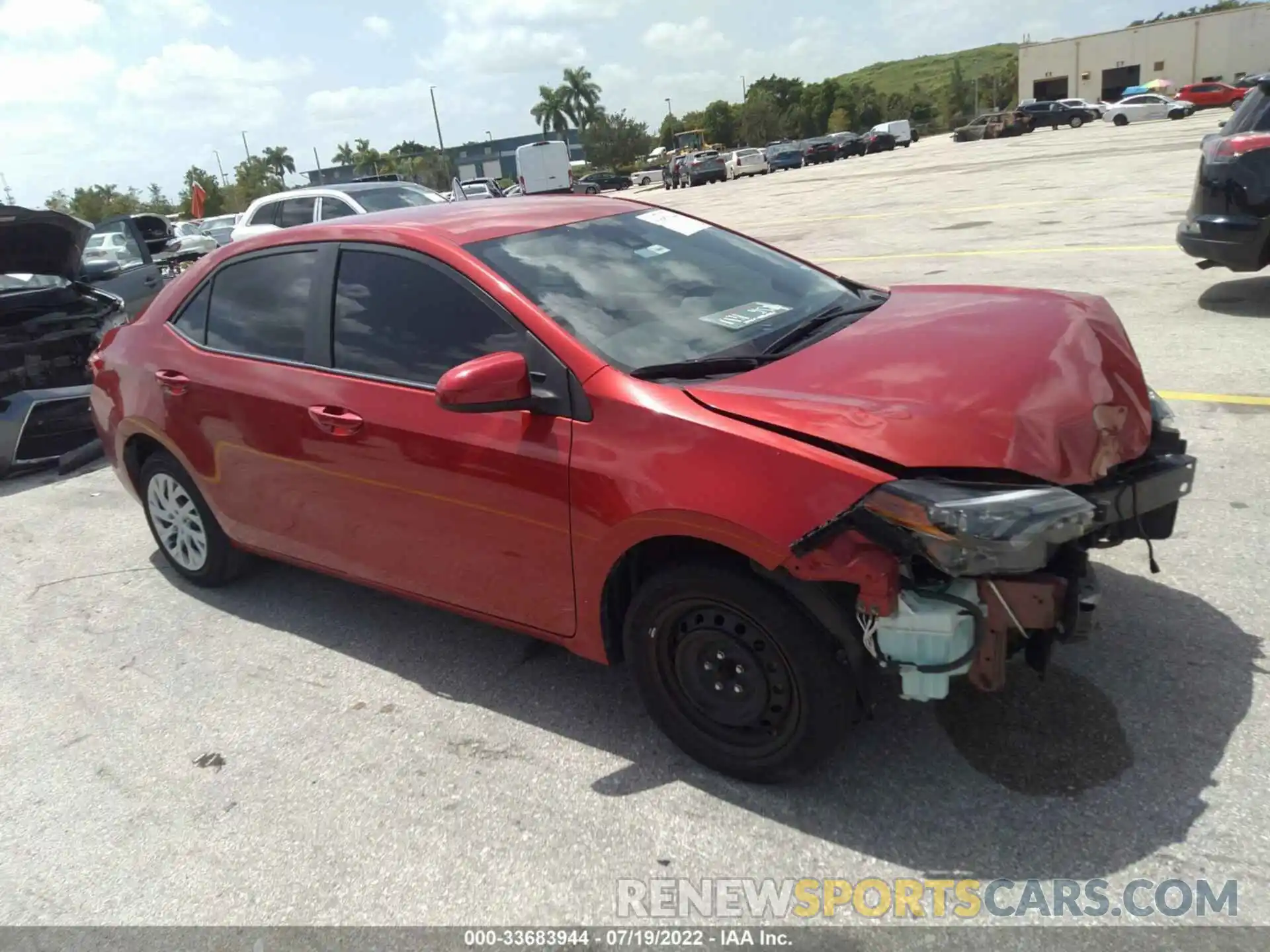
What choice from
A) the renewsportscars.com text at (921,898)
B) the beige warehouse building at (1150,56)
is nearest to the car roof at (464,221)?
the renewsportscars.com text at (921,898)

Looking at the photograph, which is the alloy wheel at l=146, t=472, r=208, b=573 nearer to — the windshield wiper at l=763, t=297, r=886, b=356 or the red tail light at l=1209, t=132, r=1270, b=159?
the windshield wiper at l=763, t=297, r=886, b=356

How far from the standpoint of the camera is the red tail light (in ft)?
23.3

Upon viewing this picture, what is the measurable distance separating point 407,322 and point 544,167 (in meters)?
36.7

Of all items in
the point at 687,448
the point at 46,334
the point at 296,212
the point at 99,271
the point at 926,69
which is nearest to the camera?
the point at 687,448

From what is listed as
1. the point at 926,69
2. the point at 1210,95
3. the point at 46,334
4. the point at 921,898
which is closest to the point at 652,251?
the point at 921,898

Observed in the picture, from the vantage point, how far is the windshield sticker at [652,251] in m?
3.64

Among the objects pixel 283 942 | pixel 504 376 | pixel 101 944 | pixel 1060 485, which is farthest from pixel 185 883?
pixel 1060 485

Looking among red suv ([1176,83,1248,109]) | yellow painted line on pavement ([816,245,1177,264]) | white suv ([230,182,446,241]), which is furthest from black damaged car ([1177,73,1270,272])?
red suv ([1176,83,1248,109])

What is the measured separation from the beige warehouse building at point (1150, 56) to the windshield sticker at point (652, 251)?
281 ft

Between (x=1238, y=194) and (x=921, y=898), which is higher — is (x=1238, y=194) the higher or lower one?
the higher one

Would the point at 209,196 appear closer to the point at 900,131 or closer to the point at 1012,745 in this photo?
the point at 900,131

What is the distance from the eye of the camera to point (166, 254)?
35.9ft

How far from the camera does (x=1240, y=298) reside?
25.7 ft

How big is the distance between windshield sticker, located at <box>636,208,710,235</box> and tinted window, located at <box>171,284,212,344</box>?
6.50ft
